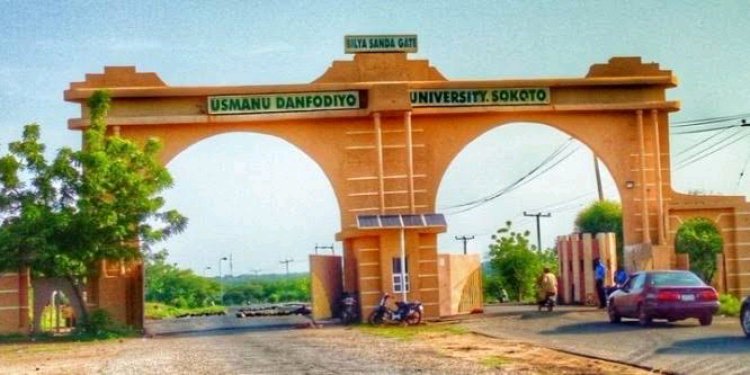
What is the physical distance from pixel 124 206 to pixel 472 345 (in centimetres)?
1284

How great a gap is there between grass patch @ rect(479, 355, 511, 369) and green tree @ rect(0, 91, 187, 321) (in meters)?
15.0

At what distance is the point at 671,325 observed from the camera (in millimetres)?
26172

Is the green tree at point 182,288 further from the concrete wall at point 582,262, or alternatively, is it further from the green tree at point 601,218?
the concrete wall at point 582,262

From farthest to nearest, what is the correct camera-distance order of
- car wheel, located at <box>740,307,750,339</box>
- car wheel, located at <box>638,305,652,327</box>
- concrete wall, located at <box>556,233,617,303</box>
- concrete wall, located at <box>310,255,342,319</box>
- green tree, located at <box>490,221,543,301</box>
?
green tree, located at <box>490,221,543,301</box>, concrete wall, located at <box>556,233,617,303</box>, concrete wall, located at <box>310,255,342,319</box>, car wheel, located at <box>638,305,652,327</box>, car wheel, located at <box>740,307,750,339</box>

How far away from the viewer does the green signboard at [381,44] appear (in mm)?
33406

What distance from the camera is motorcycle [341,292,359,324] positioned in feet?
109

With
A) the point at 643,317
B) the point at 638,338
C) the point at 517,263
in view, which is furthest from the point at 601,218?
the point at 638,338

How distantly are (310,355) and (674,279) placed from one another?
941 centimetres

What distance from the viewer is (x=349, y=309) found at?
109 ft

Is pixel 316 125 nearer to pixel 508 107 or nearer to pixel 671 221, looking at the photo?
pixel 508 107

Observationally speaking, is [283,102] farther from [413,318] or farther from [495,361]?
[495,361]

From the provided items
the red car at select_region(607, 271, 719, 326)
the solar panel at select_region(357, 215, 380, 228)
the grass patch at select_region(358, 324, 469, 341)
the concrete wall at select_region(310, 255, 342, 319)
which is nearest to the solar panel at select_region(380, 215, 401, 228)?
the solar panel at select_region(357, 215, 380, 228)

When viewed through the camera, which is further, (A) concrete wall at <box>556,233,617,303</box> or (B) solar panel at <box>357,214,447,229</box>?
(A) concrete wall at <box>556,233,617,303</box>

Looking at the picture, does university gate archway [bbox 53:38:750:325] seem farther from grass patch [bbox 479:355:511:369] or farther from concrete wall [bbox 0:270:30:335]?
grass patch [bbox 479:355:511:369]
